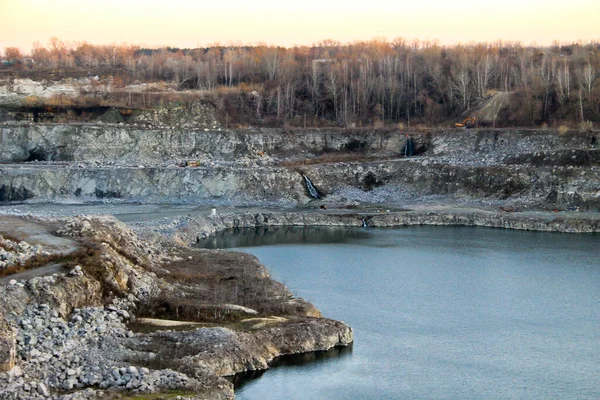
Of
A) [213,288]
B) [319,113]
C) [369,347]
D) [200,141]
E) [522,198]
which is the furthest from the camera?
[319,113]

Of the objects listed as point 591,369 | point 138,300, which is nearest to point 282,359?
point 138,300

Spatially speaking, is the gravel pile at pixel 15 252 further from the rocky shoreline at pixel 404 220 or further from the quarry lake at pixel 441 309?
the rocky shoreline at pixel 404 220

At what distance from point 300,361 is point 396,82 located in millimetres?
69590

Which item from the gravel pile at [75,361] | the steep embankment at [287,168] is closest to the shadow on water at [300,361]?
the gravel pile at [75,361]

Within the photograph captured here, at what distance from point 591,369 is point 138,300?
1680cm

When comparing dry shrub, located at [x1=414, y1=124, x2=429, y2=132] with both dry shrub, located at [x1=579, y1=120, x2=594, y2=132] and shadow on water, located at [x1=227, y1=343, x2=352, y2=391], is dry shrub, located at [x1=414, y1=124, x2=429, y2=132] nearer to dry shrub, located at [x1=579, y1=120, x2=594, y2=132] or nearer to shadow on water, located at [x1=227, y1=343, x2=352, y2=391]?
dry shrub, located at [x1=579, y1=120, x2=594, y2=132]

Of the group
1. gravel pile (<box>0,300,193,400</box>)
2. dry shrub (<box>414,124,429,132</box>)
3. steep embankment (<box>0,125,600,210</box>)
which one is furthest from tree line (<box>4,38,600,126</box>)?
gravel pile (<box>0,300,193,400</box>)

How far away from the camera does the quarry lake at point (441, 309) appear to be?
93.2 feet

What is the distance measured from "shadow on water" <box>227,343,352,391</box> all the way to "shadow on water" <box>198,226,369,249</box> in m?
22.9

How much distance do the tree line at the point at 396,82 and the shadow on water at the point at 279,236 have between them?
30.9 meters

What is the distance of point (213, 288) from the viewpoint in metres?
37.5

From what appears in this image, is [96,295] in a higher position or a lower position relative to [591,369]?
higher

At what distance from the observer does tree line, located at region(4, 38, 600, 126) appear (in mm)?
84812

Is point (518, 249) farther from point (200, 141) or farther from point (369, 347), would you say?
point (200, 141)
